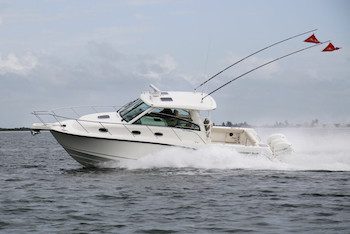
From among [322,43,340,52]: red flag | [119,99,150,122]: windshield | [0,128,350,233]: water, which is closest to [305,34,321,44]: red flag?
[322,43,340,52]: red flag

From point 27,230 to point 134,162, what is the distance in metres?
7.13

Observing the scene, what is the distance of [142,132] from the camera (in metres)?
17.0

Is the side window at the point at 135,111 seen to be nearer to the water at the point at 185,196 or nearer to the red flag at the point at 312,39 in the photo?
the water at the point at 185,196

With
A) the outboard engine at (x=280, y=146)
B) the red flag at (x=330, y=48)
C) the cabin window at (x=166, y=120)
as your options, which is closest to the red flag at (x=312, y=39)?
the red flag at (x=330, y=48)

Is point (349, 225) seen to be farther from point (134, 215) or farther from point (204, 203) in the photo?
point (134, 215)

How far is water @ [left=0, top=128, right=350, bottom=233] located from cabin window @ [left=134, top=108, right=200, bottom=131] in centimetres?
93

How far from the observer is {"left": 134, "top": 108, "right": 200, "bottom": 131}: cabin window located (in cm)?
1712

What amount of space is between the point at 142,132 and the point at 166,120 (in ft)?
3.06

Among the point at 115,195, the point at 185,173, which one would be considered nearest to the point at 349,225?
the point at 115,195

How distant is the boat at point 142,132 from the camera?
16812 mm

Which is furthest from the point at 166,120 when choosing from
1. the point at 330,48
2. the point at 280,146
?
the point at 330,48

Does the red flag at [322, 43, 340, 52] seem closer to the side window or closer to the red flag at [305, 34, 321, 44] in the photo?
the red flag at [305, 34, 321, 44]

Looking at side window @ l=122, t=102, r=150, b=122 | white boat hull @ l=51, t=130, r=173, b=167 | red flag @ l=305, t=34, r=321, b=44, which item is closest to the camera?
red flag @ l=305, t=34, r=321, b=44

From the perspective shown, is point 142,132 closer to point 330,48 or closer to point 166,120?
point 166,120
